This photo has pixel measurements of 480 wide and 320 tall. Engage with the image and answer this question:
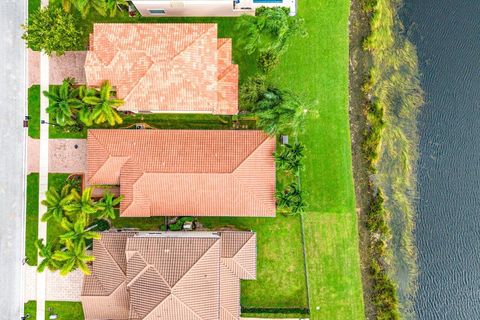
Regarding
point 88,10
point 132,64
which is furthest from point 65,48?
point 132,64

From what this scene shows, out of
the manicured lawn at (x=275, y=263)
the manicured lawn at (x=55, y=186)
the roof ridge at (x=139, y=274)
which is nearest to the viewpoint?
the roof ridge at (x=139, y=274)

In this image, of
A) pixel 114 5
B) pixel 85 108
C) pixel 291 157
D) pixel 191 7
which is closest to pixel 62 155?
pixel 85 108

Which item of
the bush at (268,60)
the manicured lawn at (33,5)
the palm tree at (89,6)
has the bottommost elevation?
the bush at (268,60)

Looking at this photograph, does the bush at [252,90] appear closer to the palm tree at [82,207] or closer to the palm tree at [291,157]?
the palm tree at [291,157]

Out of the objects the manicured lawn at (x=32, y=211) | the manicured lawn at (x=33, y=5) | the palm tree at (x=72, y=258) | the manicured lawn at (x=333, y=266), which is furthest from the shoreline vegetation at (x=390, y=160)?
the manicured lawn at (x=32, y=211)

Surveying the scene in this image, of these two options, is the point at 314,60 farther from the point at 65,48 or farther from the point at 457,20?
the point at 65,48

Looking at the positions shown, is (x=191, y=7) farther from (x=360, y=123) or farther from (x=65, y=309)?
(x=65, y=309)

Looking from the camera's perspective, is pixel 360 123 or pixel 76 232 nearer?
pixel 76 232
